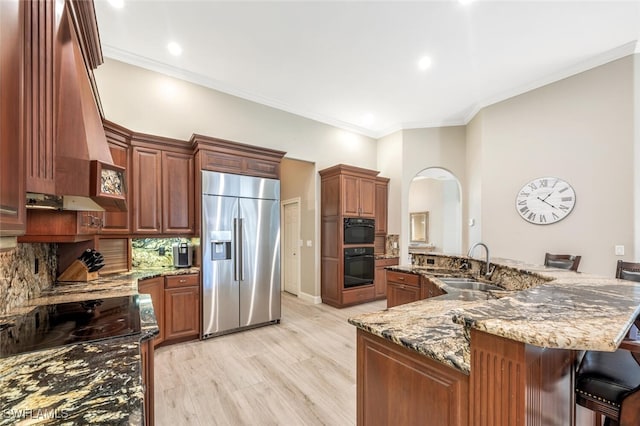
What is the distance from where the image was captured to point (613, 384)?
3.74 feet

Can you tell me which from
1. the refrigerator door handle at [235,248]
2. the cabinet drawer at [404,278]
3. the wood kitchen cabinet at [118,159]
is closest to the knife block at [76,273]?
the wood kitchen cabinet at [118,159]

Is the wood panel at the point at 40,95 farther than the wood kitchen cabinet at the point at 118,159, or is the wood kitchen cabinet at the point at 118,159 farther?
the wood kitchen cabinet at the point at 118,159

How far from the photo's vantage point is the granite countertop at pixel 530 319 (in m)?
0.80

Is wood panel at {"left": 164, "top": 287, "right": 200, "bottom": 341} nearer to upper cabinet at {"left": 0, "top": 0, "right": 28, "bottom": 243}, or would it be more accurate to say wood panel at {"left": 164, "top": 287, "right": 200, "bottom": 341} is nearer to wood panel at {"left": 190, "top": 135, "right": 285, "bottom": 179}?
wood panel at {"left": 190, "top": 135, "right": 285, "bottom": 179}

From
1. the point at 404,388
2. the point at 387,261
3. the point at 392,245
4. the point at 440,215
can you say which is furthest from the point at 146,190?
the point at 440,215

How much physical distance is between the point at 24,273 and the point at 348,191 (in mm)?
4105

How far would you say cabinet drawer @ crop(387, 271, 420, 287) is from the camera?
3.05m

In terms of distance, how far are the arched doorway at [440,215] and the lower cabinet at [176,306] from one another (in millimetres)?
6211

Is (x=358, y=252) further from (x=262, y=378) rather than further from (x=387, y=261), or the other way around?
(x=262, y=378)

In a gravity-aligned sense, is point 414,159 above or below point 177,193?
above

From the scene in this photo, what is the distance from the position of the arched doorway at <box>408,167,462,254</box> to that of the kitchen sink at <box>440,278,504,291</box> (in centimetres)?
539

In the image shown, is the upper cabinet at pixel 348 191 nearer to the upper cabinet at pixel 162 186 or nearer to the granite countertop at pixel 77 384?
the upper cabinet at pixel 162 186

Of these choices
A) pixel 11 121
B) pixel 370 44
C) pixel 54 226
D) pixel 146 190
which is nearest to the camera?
pixel 11 121

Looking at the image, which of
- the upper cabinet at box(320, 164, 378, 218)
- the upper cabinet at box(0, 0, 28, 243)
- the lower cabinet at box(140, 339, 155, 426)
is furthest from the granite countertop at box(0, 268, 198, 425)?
the upper cabinet at box(320, 164, 378, 218)
